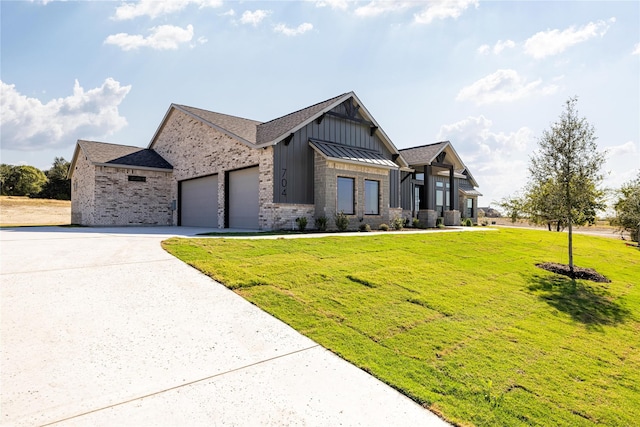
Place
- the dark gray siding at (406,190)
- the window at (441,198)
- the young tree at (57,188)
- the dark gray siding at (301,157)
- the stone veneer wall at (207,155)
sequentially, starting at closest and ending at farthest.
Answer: the dark gray siding at (301,157) < the stone veneer wall at (207,155) < the dark gray siding at (406,190) < the window at (441,198) < the young tree at (57,188)

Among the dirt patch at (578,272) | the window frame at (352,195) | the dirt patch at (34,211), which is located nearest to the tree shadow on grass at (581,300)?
the dirt patch at (578,272)

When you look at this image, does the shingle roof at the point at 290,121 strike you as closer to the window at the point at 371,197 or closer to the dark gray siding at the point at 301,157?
the dark gray siding at the point at 301,157

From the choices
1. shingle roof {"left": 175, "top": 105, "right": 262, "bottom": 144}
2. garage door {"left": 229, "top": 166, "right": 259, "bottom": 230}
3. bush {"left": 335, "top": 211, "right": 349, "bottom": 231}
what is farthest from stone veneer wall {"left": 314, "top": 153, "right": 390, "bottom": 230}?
shingle roof {"left": 175, "top": 105, "right": 262, "bottom": 144}

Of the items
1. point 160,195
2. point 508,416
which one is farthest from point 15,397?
point 160,195

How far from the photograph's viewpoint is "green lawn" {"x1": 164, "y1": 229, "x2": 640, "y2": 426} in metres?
3.79

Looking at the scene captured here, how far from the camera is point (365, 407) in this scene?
128 inches

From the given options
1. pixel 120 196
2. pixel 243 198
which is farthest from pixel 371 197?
pixel 120 196

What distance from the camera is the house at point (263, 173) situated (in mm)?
16156

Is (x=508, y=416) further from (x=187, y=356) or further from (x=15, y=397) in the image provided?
(x=15, y=397)

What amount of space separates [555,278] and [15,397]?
1165cm

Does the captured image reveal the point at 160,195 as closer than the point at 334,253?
No

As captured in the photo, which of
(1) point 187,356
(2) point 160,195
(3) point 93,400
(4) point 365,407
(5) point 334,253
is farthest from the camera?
(2) point 160,195

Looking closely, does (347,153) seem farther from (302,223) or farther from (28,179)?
(28,179)

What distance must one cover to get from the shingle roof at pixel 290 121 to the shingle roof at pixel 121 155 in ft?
31.2
